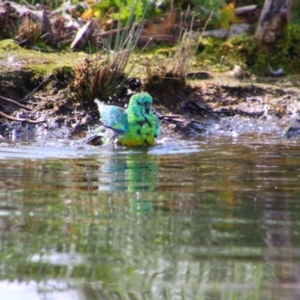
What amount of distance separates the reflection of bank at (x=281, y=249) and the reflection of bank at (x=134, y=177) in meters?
0.66

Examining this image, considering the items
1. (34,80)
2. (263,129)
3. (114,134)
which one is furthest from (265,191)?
(34,80)

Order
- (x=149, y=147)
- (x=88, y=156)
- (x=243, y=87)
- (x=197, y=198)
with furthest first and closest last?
(x=243, y=87), (x=149, y=147), (x=88, y=156), (x=197, y=198)

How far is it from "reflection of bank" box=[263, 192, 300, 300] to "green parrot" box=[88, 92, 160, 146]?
2.72 meters

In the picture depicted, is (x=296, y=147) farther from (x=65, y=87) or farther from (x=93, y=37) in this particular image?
(x=93, y=37)

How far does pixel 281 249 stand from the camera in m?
3.28

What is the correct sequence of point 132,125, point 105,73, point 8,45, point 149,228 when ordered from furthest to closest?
point 8,45, point 105,73, point 132,125, point 149,228

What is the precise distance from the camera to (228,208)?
162 inches

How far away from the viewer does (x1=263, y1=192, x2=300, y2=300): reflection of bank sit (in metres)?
2.78

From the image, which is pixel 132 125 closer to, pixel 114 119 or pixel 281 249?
pixel 114 119

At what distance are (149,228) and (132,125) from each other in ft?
11.4

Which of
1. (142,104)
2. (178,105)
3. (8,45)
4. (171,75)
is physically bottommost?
(178,105)

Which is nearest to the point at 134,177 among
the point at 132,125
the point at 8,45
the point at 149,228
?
the point at 149,228

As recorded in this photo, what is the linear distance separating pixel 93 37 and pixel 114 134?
111 inches

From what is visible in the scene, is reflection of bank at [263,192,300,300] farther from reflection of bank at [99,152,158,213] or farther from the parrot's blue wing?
the parrot's blue wing
